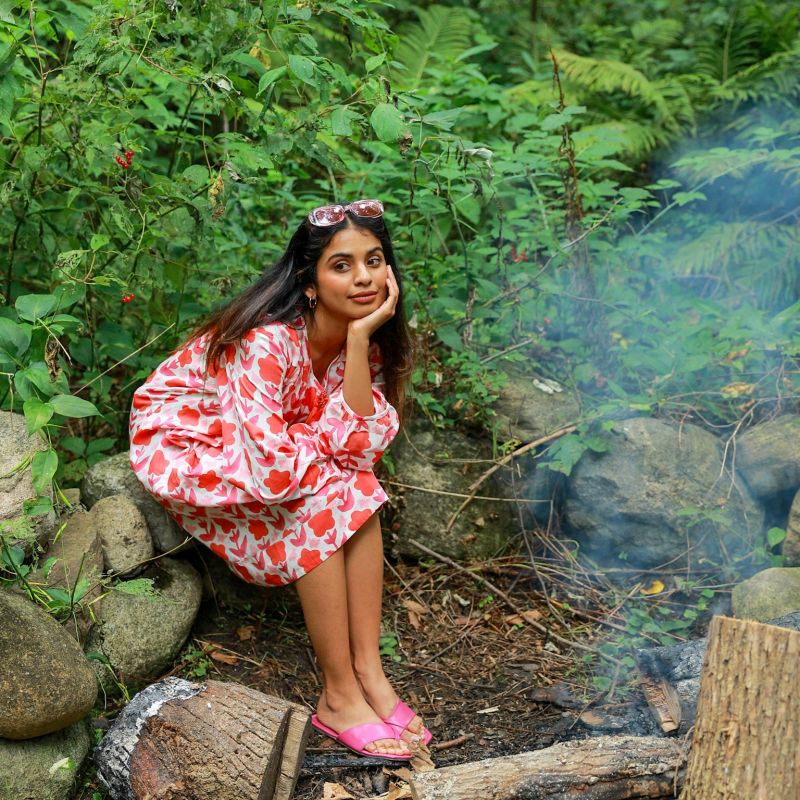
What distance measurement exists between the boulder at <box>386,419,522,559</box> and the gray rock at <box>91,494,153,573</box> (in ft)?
3.06

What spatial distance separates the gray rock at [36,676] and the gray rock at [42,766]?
0.15ft

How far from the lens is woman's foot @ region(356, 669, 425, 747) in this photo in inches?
109

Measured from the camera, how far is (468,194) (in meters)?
3.41

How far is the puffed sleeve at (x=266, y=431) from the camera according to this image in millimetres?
2652

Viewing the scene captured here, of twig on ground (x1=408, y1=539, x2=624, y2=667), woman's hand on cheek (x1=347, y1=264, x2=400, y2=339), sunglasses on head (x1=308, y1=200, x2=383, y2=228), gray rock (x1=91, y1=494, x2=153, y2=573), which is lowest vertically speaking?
twig on ground (x1=408, y1=539, x2=624, y2=667)

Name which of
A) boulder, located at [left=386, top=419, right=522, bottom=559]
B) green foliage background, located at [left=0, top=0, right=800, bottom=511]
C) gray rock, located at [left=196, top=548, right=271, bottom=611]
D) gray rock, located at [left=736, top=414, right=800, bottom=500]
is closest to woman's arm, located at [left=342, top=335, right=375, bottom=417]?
green foliage background, located at [left=0, top=0, right=800, bottom=511]

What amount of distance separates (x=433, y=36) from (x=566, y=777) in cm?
493

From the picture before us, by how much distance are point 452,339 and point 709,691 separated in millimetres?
1815

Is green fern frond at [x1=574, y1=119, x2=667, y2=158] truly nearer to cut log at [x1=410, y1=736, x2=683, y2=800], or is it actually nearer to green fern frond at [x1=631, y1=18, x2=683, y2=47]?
green fern frond at [x1=631, y1=18, x2=683, y2=47]

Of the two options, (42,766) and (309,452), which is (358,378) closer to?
(309,452)

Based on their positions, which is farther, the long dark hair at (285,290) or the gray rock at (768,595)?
the gray rock at (768,595)

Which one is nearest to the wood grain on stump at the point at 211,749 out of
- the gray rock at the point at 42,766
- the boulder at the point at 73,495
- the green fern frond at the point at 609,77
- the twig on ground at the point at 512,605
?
the gray rock at the point at 42,766

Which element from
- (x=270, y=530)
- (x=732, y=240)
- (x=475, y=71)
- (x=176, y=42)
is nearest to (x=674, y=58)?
(x=732, y=240)

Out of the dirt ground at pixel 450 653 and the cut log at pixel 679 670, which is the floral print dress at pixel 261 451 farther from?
the cut log at pixel 679 670
